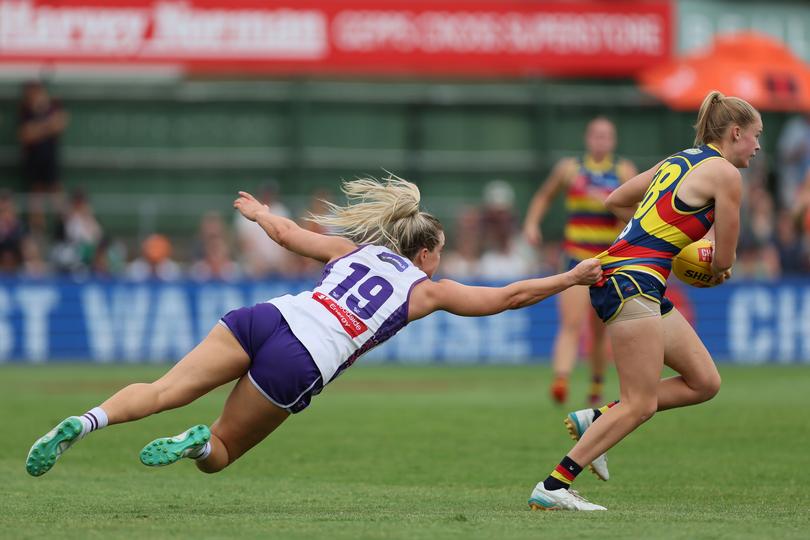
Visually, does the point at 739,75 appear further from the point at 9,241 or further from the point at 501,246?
the point at 9,241

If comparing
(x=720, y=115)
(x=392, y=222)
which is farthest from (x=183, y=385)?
(x=720, y=115)

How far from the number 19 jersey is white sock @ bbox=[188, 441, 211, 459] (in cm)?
227

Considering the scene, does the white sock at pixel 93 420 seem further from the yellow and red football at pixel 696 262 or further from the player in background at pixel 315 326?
the yellow and red football at pixel 696 262

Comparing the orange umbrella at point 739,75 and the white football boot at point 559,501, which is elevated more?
the orange umbrella at point 739,75

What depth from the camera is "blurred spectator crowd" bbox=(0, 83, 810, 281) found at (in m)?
20.0

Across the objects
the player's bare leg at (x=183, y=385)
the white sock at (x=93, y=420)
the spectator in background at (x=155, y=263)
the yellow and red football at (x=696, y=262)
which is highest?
the yellow and red football at (x=696, y=262)

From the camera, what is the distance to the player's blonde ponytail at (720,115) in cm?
756

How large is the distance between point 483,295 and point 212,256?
13.3 meters

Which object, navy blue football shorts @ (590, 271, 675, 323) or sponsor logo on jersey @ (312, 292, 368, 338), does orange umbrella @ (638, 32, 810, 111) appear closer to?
navy blue football shorts @ (590, 271, 675, 323)

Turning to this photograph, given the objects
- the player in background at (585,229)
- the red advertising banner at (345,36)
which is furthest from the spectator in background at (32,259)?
the player in background at (585,229)

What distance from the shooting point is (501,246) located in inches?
810

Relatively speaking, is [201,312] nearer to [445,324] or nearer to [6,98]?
[445,324]

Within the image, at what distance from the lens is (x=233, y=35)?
74.4 ft

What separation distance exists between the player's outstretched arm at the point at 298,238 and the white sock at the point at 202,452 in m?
1.14
